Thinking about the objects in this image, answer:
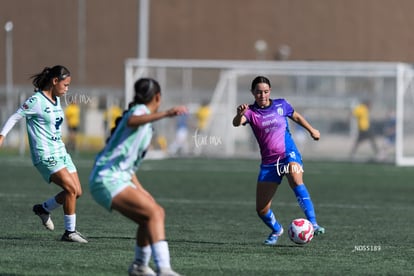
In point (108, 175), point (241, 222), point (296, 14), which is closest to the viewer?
point (108, 175)

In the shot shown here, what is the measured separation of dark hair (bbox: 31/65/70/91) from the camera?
37.6 ft

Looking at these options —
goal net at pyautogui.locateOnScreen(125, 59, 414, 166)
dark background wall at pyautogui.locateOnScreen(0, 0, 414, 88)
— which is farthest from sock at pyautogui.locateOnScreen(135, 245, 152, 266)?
dark background wall at pyautogui.locateOnScreen(0, 0, 414, 88)

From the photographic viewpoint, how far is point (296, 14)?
49.5 meters

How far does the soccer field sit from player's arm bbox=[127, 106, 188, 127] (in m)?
1.68

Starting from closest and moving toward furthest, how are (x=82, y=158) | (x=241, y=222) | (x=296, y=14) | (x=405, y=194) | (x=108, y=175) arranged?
(x=108, y=175) → (x=241, y=222) → (x=405, y=194) → (x=82, y=158) → (x=296, y=14)

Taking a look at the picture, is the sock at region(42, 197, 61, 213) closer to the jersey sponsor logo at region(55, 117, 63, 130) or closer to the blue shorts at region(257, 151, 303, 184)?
the jersey sponsor logo at region(55, 117, 63, 130)

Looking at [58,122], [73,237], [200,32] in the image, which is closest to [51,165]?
[58,122]

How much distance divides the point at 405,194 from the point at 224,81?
14755 mm

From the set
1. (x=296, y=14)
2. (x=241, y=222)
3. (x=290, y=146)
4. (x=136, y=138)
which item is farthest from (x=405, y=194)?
(x=296, y=14)

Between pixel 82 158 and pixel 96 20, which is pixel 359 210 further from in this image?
pixel 96 20

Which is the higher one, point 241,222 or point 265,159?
point 265,159

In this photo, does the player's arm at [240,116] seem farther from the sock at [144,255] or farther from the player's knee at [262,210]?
the sock at [144,255]

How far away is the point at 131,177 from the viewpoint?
28.1ft

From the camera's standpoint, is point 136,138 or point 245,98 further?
point 245,98
